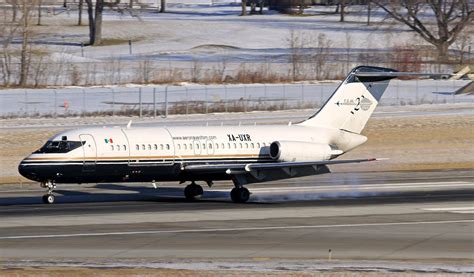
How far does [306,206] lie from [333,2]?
13110 cm

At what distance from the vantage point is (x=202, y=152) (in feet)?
126

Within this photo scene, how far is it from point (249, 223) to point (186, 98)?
39.8m

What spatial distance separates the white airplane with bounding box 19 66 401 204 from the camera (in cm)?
3638

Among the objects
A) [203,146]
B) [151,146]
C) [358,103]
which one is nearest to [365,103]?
[358,103]

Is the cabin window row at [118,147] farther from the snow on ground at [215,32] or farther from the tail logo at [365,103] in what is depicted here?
the snow on ground at [215,32]

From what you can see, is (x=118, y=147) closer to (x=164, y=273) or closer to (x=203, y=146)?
(x=203, y=146)

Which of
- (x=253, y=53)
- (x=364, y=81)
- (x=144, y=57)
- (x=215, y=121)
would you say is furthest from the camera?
(x=253, y=53)

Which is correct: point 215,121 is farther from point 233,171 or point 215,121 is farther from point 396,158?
point 233,171

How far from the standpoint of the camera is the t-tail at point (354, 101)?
137ft

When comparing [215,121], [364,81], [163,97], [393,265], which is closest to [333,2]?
[163,97]

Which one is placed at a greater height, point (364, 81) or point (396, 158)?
point (364, 81)

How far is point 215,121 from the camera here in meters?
61.4

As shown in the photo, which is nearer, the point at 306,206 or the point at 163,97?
the point at 306,206

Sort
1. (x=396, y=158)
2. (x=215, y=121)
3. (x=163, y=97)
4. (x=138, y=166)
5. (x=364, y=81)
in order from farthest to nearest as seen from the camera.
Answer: (x=163, y=97)
(x=215, y=121)
(x=396, y=158)
(x=364, y=81)
(x=138, y=166)
